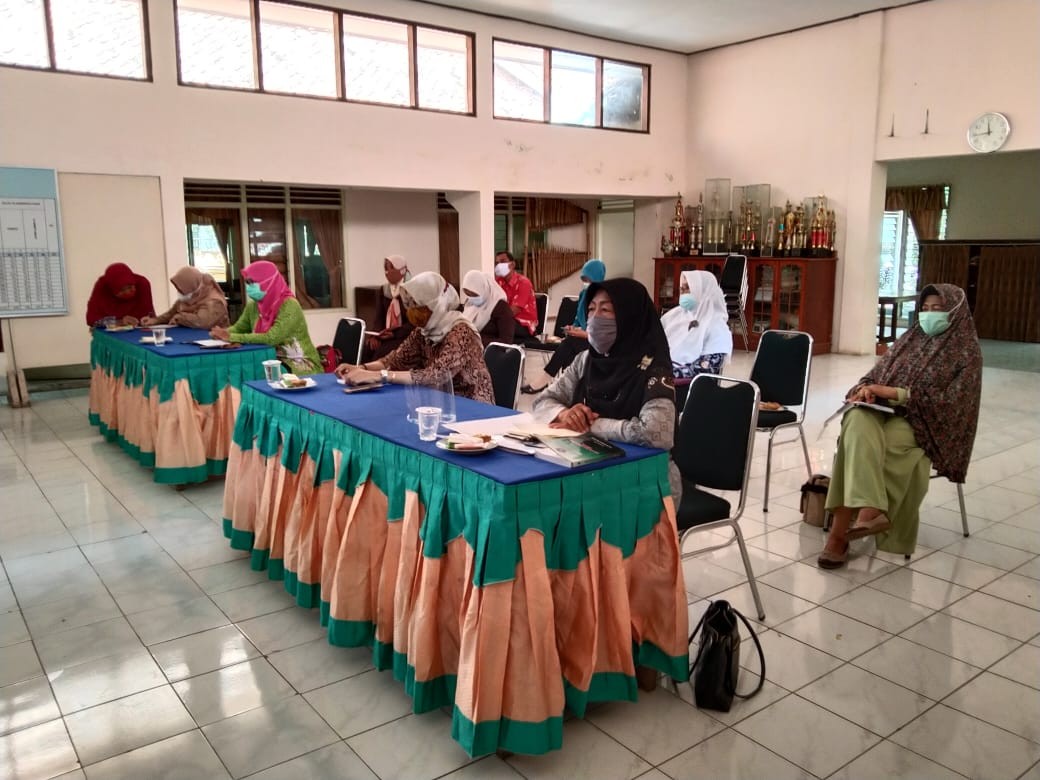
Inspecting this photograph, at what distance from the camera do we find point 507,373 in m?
3.86

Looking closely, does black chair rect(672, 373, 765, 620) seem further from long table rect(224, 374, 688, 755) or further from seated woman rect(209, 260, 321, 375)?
seated woman rect(209, 260, 321, 375)

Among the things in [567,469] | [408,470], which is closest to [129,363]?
[408,470]

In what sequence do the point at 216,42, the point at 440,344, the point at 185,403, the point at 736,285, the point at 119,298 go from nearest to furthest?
the point at 440,344, the point at 185,403, the point at 119,298, the point at 216,42, the point at 736,285

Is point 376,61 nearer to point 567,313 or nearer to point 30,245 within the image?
point 567,313

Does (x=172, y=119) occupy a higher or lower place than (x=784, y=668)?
higher

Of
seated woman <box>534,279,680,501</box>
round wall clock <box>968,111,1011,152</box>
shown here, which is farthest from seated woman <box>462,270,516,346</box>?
round wall clock <box>968,111,1011,152</box>

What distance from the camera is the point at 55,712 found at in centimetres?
239

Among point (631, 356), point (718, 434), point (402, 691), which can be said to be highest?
point (631, 356)

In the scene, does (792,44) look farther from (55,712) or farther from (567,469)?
(55,712)

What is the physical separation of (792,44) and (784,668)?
31.3 feet

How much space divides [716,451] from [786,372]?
5.63ft

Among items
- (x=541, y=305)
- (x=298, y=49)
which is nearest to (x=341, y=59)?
(x=298, y=49)

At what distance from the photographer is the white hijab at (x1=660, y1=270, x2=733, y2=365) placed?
5145 millimetres

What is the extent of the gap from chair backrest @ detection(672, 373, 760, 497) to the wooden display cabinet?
6.58 meters
